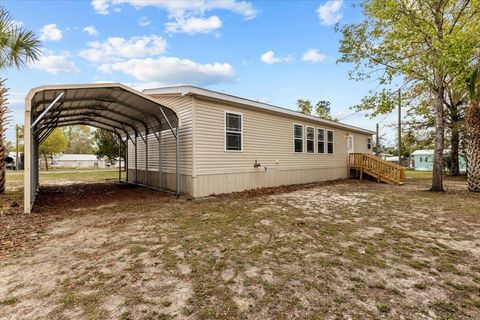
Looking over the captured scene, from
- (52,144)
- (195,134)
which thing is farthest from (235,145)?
(52,144)

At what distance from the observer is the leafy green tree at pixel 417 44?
873 cm

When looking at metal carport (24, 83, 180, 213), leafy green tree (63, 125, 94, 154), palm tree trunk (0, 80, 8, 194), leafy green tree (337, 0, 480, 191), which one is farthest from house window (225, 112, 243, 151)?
leafy green tree (63, 125, 94, 154)

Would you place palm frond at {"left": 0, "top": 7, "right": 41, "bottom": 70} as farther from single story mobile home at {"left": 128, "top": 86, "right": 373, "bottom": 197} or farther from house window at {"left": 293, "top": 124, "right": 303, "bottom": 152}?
house window at {"left": 293, "top": 124, "right": 303, "bottom": 152}

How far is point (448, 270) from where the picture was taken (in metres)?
3.16

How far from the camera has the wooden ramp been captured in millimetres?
12901

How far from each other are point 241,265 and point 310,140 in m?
10.5

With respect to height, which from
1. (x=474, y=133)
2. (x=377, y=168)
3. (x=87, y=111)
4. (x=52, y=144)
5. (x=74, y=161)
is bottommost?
(x=74, y=161)

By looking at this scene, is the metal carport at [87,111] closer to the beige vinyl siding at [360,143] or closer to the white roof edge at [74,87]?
the white roof edge at [74,87]

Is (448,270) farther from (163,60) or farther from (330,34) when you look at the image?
(163,60)

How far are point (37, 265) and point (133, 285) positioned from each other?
5.32ft

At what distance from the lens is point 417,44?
35.7 feet

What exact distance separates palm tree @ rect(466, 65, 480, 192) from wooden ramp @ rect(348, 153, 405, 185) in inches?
120

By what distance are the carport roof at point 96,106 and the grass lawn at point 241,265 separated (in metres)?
2.99

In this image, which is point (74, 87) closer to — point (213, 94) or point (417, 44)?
point (213, 94)
